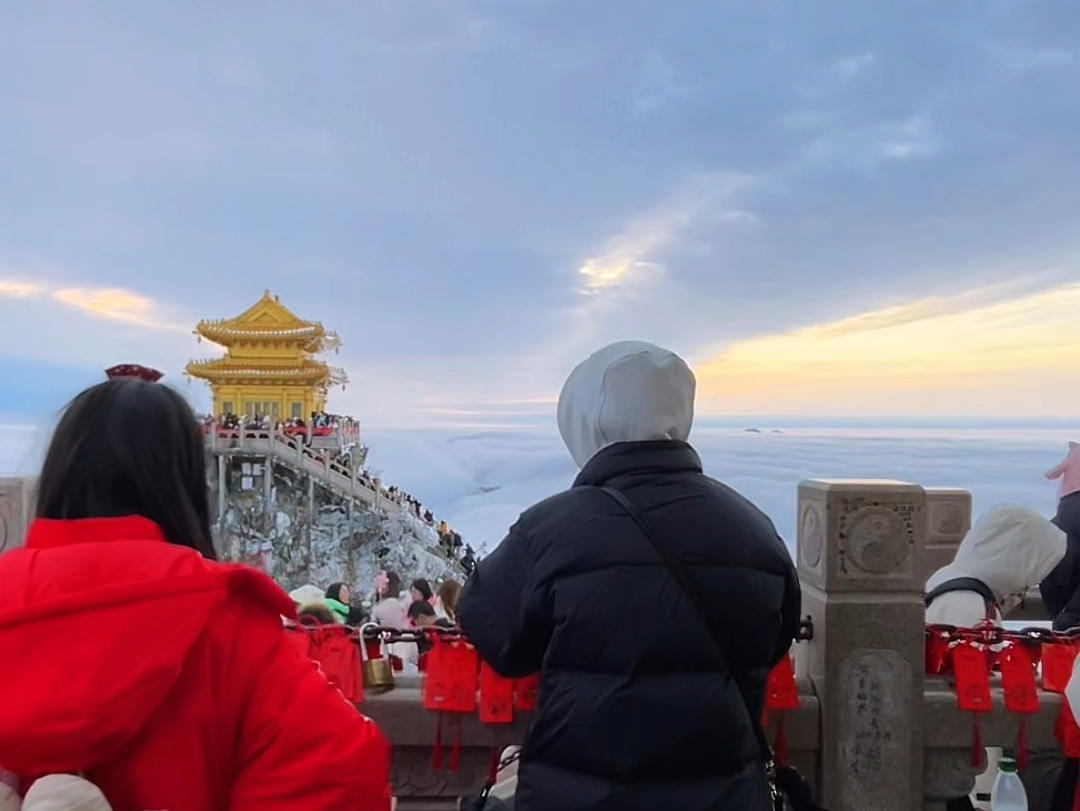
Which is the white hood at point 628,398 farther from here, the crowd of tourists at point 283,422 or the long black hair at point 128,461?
the crowd of tourists at point 283,422

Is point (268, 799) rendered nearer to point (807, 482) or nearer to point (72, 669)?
point (72, 669)

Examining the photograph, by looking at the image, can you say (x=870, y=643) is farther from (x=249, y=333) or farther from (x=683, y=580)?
(x=249, y=333)

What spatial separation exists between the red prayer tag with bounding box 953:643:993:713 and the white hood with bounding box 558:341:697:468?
1.49 meters

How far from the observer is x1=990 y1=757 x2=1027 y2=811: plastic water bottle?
7.40ft

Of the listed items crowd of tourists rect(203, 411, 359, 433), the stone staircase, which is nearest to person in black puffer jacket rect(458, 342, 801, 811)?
the stone staircase

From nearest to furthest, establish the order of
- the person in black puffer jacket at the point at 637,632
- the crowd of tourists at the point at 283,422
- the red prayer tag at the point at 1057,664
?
the person in black puffer jacket at the point at 637,632 → the red prayer tag at the point at 1057,664 → the crowd of tourists at the point at 283,422

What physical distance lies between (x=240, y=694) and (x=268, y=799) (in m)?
0.14

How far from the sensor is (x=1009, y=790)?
227cm

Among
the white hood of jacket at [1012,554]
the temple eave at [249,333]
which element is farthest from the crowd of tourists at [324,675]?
the temple eave at [249,333]

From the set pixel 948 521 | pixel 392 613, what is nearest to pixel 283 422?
pixel 392 613

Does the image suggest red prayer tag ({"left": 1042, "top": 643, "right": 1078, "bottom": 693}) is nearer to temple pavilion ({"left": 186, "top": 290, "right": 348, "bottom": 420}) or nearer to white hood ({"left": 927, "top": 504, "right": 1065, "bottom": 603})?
white hood ({"left": 927, "top": 504, "right": 1065, "bottom": 603})

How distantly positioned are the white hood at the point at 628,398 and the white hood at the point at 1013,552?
81.0 inches

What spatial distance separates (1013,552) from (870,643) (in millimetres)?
951

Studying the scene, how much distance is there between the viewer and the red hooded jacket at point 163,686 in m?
0.91
